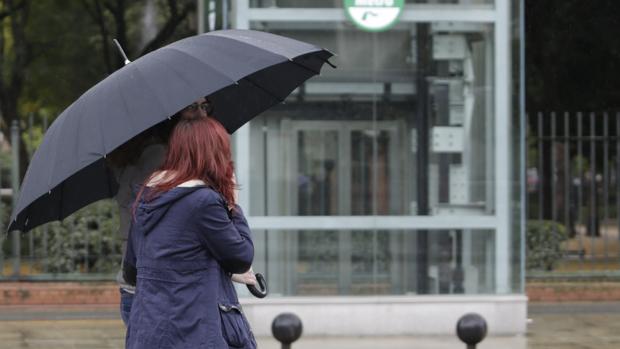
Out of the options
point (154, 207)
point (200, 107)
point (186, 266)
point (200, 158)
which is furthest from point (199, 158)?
point (200, 107)

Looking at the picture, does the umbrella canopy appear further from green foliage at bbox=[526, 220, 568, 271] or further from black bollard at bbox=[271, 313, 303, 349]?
green foliage at bbox=[526, 220, 568, 271]

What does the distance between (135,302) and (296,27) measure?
5970 millimetres

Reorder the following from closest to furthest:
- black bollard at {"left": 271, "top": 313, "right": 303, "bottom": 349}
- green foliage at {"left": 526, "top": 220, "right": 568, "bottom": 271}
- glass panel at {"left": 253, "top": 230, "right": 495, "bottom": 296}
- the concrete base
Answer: black bollard at {"left": 271, "top": 313, "right": 303, "bottom": 349}
the concrete base
glass panel at {"left": 253, "top": 230, "right": 495, "bottom": 296}
green foliage at {"left": 526, "top": 220, "right": 568, "bottom": 271}

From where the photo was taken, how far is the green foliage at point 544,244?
12.5 metres

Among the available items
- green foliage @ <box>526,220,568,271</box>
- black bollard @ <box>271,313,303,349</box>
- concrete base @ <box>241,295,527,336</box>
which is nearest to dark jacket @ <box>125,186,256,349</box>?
black bollard @ <box>271,313,303,349</box>

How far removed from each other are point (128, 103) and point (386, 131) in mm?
5820

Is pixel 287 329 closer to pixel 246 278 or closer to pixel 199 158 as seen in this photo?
pixel 246 278

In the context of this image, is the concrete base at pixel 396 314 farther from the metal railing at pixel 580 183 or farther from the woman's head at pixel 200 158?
the woman's head at pixel 200 158

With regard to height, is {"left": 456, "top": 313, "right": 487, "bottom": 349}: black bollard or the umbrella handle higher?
the umbrella handle

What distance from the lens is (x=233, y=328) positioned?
3721mm

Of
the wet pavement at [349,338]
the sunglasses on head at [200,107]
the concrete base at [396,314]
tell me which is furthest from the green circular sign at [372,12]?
the sunglasses on head at [200,107]

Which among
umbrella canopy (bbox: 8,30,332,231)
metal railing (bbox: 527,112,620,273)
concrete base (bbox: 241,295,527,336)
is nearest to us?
umbrella canopy (bbox: 8,30,332,231)

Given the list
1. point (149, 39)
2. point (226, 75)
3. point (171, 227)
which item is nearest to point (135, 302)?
point (171, 227)

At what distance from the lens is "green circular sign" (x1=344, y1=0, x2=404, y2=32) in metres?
9.32
